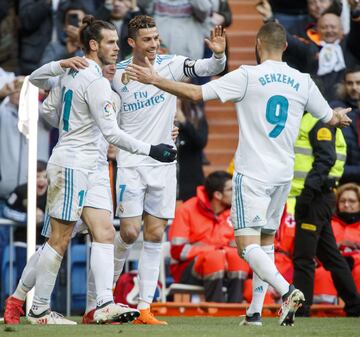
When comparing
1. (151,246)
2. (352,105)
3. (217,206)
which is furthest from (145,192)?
(352,105)

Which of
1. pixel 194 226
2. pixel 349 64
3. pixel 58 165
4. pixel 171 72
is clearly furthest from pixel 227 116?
pixel 58 165

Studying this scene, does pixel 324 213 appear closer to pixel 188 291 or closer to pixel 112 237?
pixel 188 291

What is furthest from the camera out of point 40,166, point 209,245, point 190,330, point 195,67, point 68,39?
point 68,39

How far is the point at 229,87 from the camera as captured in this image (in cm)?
1137

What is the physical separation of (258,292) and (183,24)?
22.9 feet

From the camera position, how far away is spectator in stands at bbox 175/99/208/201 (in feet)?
55.8

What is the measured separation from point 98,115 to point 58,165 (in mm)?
542

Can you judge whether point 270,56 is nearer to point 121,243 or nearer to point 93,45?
point 93,45

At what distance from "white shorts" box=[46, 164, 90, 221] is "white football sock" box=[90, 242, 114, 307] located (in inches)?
13.4

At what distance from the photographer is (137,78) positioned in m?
11.0

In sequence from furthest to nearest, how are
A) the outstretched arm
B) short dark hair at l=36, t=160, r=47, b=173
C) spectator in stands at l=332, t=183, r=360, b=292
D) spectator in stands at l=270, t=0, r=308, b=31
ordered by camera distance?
1. spectator in stands at l=270, t=0, r=308, b=31
2. short dark hair at l=36, t=160, r=47, b=173
3. spectator in stands at l=332, t=183, r=360, b=292
4. the outstretched arm

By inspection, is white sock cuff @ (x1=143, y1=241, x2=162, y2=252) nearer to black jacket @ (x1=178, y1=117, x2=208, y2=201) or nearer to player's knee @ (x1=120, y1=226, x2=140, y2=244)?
player's knee @ (x1=120, y1=226, x2=140, y2=244)

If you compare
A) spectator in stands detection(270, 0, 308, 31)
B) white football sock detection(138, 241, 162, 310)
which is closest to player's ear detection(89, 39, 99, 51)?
white football sock detection(138, 241, 162, 310)

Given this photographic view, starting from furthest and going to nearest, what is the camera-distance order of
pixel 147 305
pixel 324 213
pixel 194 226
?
pixel 194 226
pixel 324 213
pixel 147 305
